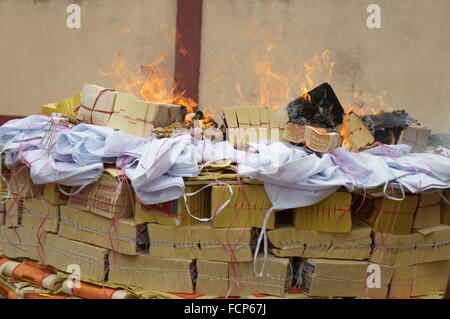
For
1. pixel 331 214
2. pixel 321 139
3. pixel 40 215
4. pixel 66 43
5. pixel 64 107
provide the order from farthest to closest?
pixel 66 43, pixel 64 107, pixel 40 215, pixel 321 139, pixel 331 214

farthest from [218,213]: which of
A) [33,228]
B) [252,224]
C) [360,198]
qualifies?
[33,228]

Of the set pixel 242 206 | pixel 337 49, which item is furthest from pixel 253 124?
pixel 337 49

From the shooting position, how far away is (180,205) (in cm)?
364

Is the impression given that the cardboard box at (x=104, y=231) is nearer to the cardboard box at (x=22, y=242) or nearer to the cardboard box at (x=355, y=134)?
the cardboard box at (x=22, y=242)

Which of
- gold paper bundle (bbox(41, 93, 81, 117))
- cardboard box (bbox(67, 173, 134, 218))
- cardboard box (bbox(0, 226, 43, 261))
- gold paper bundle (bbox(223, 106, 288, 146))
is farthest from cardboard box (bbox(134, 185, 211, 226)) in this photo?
gold paper bundle (bbox(41, 93, 81, 117))

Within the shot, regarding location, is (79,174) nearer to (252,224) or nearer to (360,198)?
(252,224)

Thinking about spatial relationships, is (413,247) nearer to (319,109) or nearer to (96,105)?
(319,109)

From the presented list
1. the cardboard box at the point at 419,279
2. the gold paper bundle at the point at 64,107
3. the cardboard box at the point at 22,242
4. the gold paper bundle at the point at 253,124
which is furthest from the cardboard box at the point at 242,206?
the gold paper bundle at the point at 64,107

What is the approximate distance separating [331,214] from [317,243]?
0.24m

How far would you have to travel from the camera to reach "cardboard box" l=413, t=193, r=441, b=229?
379cm

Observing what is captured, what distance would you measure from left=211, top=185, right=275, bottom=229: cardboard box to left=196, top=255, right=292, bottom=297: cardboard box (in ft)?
0.93

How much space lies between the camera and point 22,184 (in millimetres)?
4227

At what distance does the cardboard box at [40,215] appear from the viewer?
408cm

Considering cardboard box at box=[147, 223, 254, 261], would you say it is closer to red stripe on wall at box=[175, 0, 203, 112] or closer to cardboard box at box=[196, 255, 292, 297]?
cardboard box at box=[196, 255, 292, 297]
